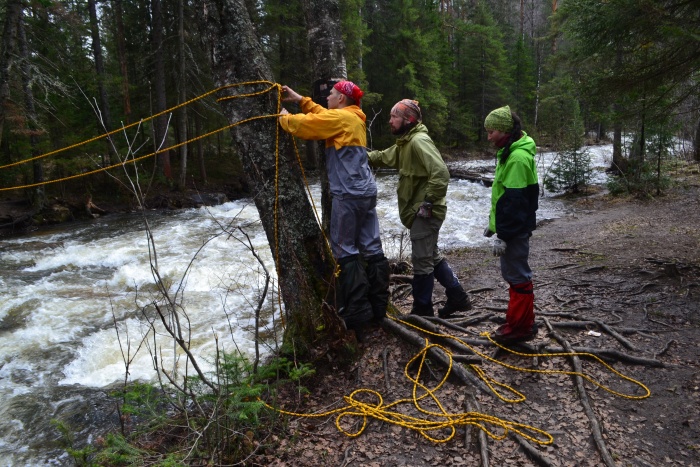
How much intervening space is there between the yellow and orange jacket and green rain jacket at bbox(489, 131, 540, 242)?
1182mm

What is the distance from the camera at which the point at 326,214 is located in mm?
5152

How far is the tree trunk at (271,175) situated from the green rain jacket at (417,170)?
1.01 m

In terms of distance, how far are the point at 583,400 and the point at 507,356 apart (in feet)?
2.66

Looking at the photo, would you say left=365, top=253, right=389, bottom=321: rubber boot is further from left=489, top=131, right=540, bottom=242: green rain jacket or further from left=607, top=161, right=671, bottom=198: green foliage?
left=607, top=161, right=671, bottom=198: green foliage

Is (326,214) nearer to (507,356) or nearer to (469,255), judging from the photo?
(507,356)

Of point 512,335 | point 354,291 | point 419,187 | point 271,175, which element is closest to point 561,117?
point 419,187

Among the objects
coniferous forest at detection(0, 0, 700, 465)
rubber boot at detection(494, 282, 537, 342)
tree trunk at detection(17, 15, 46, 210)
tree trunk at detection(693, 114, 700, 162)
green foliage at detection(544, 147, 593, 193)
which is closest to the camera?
coniferous forest at detection(0, 0, 700, 465)

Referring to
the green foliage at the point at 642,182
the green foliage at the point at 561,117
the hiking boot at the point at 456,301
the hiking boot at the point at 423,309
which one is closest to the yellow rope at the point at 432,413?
the hiking boot at the point at 423,309

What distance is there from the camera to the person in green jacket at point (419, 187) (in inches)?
179

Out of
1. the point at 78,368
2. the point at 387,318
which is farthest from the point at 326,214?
the point at 78,368

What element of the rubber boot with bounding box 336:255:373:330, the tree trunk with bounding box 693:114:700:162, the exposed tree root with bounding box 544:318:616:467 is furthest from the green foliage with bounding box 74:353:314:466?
the tree trunk with bounding box 693:114:700:162

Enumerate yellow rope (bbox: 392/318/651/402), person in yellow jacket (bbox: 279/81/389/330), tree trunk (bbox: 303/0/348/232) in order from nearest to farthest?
yellow rope (bbox: 392/318/651/402) < person in yellow jacket (bbox: 279/81/389/330) < tree trunk (bbox: 303/0/348/232)

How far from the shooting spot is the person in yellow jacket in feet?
13.1

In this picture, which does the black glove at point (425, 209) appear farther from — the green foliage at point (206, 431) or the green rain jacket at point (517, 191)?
the green foliage at point (206, 431)
